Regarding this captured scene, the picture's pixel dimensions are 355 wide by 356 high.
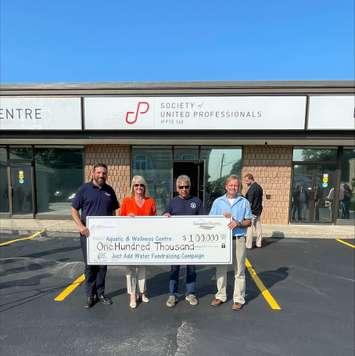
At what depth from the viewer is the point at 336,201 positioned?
11.0 meters

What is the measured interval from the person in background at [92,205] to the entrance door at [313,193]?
8.23m

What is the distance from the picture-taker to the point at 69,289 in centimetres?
505

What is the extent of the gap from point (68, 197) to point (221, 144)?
576cm

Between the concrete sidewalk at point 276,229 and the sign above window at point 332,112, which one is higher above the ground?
the sign above window at point 332,112

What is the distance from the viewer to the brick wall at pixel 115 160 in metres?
11.3

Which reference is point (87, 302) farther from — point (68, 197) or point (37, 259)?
point (68, 197)

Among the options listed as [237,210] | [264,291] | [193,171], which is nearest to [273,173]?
[193,171]

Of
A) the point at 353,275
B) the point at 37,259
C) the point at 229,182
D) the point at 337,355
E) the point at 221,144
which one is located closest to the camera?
the point at 337,355

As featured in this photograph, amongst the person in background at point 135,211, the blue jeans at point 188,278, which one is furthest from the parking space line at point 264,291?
the person in background at point 135,211

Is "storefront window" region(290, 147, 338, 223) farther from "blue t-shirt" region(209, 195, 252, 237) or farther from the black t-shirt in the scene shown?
"blue t-shirt" region(209, 195, 252, 237)

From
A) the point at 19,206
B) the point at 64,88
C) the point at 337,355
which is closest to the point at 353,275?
the point at 337,355

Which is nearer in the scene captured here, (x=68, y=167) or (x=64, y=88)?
(x=64, y=88)

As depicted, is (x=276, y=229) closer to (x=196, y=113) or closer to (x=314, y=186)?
(x=314, y=186)

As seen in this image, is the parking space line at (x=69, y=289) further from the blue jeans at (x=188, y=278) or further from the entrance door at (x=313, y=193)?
the entrance door at (x=313, y=193)
